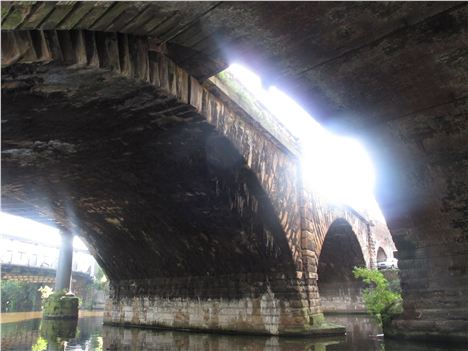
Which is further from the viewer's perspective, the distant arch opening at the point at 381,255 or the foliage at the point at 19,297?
the foliage at the point at 19,297

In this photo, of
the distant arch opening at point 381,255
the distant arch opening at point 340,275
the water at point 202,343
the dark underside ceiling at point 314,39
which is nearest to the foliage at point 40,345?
the water at point 202,343

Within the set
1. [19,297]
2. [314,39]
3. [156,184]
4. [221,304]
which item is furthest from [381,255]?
[19,297]

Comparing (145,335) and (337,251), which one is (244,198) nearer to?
(145,335)

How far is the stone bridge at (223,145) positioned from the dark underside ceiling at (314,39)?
2 centimetres

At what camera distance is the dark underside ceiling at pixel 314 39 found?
4422mm

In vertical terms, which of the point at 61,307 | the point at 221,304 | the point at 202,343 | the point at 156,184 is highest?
the point at 156,184

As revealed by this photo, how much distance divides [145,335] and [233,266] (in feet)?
10.4

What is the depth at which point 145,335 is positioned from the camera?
12531 mm

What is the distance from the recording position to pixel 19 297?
3575cm

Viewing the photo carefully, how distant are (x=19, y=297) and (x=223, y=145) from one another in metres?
34.0

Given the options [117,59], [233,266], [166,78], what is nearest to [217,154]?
[166,78]

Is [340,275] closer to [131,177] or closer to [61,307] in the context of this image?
[61,307]

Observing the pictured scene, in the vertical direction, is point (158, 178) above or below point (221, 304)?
above

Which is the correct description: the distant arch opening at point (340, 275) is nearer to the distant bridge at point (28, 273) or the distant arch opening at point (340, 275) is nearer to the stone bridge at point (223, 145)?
the stone bridge at point (223, 145)
